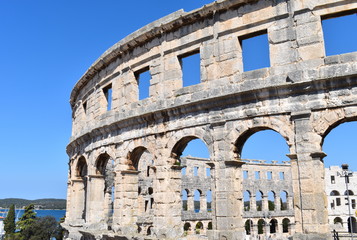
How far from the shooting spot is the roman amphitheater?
8852 mm

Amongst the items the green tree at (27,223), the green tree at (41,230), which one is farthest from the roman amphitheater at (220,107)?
the green tree at (27,223)

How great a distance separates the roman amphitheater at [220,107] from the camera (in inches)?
348

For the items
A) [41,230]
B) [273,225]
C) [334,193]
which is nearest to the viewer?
[273,225]

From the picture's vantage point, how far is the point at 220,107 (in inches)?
407

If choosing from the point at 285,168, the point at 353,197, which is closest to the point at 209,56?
the point at 285,168

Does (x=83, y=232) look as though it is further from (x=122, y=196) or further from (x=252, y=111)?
(x=252, y=111)

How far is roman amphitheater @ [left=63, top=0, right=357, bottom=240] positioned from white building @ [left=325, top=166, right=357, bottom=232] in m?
29.8

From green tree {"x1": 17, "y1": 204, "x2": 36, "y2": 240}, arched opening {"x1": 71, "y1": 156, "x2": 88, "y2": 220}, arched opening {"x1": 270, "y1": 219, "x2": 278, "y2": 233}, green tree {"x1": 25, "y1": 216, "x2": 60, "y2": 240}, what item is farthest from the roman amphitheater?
green tree {"x1": 17, "y1": 204, "x2": 36, "y2": 240}

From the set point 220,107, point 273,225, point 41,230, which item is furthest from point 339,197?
point 220,107

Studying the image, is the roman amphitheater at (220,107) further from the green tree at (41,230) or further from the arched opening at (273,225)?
the green tree at (41,230)

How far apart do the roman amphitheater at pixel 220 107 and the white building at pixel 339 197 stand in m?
29.8

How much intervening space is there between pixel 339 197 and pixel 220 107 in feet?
106

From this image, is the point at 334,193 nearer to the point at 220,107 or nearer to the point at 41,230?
the point at 41,230

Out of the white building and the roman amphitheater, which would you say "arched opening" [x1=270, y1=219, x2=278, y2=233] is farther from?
the roman amphitheater
